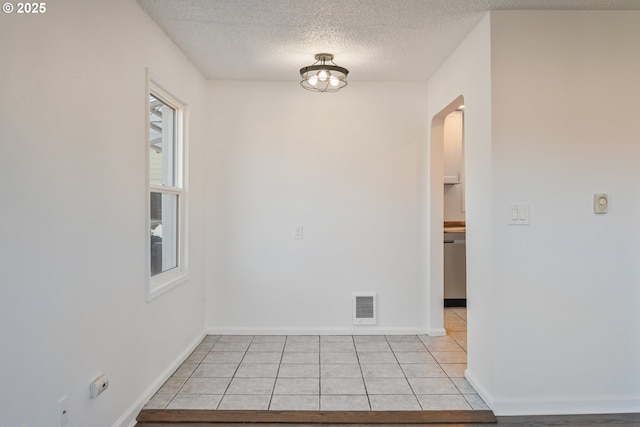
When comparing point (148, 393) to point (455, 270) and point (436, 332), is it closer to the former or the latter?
point (436, 332)

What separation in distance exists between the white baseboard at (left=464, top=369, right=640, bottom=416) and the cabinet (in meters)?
3.00

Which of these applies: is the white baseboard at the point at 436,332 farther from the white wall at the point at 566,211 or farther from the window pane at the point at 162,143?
the window pane at the point at 162,143

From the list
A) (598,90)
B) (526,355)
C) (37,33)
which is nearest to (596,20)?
(598,90)

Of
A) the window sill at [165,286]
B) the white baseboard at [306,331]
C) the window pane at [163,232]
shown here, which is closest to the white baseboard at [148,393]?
the white baseboard at [306,331]

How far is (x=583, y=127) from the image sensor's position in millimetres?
2332

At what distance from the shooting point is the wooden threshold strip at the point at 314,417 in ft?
7.27

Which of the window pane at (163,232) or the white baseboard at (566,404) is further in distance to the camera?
the window pane at (163,232)

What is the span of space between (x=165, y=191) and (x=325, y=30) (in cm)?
162

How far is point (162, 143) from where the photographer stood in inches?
116

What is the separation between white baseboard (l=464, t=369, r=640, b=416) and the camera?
2305 millimetres

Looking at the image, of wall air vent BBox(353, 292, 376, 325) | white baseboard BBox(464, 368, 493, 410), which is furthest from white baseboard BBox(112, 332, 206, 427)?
white baseboard BBox(464, 368, 493, 410)

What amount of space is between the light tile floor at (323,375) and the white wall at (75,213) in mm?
392

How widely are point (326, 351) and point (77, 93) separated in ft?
8.50

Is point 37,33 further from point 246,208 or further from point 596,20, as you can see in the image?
point 596,20
